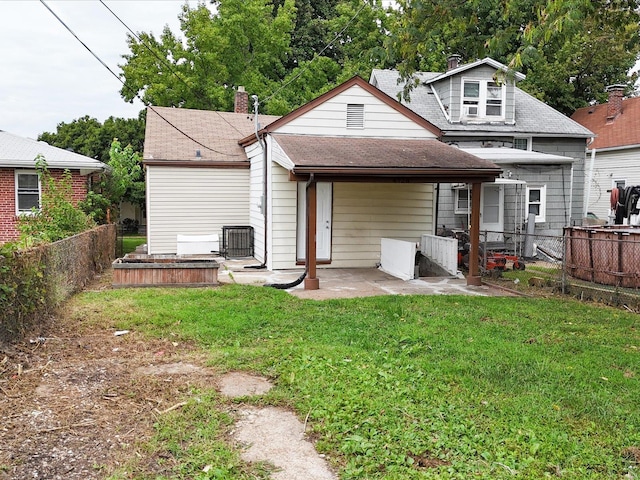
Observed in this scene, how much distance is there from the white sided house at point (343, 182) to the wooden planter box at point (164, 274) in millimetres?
2351

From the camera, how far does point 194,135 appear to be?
58.0 ft

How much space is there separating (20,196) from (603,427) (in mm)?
16125

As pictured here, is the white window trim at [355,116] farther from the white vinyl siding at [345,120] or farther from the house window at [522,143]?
the house window at [522,143]

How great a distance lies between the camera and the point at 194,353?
6.40 m

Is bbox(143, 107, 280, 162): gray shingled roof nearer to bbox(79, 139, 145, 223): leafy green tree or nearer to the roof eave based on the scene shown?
bbox(79, 139, 145, 223): leafy green tree

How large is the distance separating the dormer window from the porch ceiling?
17.9 ft

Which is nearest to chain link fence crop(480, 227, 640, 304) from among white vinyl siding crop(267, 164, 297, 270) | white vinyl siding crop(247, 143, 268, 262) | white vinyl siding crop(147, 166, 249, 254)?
white vinyl siding crop(267, 164, 297, 270)

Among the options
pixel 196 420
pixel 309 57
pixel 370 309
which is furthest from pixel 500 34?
pixel 309 57

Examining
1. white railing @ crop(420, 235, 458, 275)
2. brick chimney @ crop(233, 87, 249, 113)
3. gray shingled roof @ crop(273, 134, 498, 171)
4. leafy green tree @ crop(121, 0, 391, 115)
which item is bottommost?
white railing @ crop(420, 235, 458, 275)

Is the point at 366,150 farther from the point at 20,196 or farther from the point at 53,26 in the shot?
the point at 20,196

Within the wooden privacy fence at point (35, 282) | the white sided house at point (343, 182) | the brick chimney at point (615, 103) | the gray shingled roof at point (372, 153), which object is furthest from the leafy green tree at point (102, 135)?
the brick chimney at point (615, 103)

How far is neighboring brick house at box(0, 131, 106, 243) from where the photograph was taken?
15.6 m

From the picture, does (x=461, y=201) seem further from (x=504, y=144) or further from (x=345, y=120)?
(x=345, y=120)

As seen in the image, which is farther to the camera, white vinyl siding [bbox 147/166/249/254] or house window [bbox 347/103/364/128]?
white vinyl siding [bbox 147/166/249/254]
